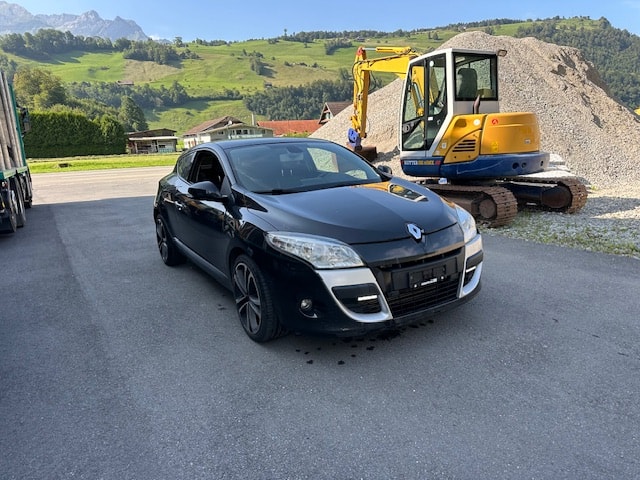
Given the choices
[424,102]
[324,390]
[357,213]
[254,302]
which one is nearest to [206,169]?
[254,302]

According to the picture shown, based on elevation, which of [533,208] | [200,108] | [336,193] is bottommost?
[533,208]

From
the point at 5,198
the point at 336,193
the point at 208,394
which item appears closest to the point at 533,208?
the point at 336,193

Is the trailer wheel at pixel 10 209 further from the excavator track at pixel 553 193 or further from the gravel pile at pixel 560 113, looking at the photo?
the gravel pile at pixel 560 113

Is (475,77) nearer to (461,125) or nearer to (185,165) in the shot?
(461,125)

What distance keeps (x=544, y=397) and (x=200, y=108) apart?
145549mm

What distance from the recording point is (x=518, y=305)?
4328 mm

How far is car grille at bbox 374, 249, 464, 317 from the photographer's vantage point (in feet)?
10.6

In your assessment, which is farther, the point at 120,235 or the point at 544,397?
the point at 120,235

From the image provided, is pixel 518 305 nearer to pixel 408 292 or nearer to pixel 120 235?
pixel 408 292

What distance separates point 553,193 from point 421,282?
7.00 m

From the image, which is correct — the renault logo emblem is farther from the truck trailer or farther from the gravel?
the truck trailer

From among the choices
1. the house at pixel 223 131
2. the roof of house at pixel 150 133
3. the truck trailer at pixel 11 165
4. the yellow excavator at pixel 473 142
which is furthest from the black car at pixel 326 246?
the roof of house at pixel 150 133

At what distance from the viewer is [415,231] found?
3359 millimetres

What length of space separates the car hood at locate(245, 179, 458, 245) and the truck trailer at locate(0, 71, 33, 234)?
6889 mm
